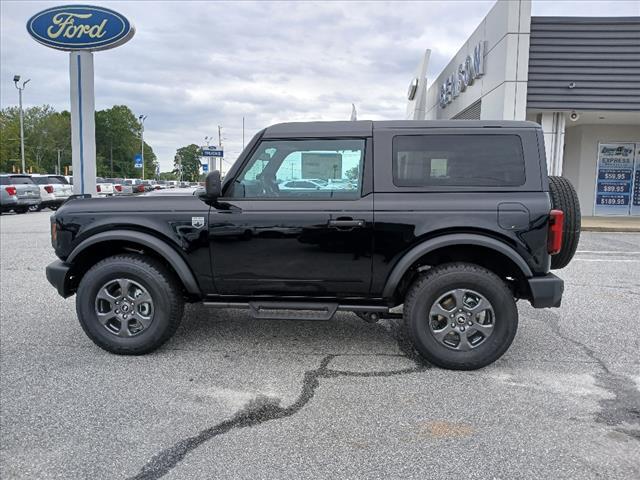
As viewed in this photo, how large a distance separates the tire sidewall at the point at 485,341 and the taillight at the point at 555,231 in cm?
47

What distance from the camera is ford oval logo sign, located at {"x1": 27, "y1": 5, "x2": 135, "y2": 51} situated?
9359 mm

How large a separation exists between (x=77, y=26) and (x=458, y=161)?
28.3 feet

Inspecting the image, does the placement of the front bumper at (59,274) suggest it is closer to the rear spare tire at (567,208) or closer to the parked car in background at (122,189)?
the parked car in background at (122,189)


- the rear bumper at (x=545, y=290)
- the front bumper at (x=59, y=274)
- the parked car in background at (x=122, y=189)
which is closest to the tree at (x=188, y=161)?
the parked car in background at (x=122, y=189)

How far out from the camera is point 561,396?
3.47m

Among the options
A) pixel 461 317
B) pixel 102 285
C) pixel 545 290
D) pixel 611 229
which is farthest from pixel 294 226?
pixel 611 229

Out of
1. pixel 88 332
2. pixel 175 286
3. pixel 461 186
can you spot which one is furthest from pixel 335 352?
pixel 88 332

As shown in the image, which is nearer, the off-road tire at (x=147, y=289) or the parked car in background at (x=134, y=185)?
the off-road tire at (x=147, y=289)

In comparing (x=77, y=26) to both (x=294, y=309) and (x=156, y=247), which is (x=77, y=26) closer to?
(x=156, y=247)

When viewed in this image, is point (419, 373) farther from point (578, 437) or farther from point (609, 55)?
point (609, 55)

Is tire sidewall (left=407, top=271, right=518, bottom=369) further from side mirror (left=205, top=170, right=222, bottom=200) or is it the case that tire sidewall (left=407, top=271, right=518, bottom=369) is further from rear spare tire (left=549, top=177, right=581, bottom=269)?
side mirror (left=205, top=170, right=222, bottom=200)

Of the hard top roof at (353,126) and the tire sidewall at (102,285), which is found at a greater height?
the hard top roof at (353,126)

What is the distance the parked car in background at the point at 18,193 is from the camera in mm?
19047

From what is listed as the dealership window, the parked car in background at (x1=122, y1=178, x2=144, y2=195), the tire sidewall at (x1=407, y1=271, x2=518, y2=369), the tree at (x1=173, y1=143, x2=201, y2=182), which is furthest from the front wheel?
the tree at (x1=173, y1=143, x2=201, y2=182)
